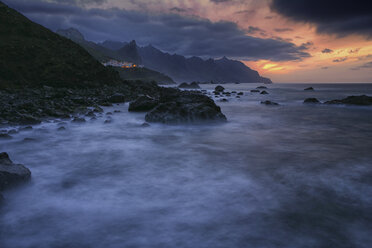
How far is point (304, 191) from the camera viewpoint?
3932 millimetres

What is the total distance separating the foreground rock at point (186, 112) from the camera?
10.4 meters

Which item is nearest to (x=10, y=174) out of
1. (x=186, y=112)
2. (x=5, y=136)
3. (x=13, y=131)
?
(x=5, y=136)

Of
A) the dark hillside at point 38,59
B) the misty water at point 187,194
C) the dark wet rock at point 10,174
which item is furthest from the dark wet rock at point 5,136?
the dark hillside at point 38,59

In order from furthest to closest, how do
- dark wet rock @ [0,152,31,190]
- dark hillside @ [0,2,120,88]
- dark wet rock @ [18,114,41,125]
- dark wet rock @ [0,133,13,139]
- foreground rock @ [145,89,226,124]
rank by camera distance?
dark hillside @ [0,2,120,88] < foreground rock @ [145,89,226,124] < dark wet rock @ [18,114,41,125] < dark wet rock @ [0,133,13,139] < dark wet rock @ [0,152,31,190]

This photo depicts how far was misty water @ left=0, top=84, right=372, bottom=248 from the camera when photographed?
2.70 metres

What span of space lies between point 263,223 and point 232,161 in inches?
107

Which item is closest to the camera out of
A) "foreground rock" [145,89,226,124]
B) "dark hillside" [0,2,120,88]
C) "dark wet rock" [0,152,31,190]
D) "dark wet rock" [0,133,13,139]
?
"dark wet rock" [0,152,31,190]

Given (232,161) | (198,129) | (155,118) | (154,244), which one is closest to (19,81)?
(155,118)

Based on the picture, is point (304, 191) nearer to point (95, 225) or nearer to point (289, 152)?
point (289, 152)

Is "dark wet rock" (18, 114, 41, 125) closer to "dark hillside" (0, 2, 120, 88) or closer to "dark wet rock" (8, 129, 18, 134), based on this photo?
"dark wet rock" (8, 129, 18, 134)

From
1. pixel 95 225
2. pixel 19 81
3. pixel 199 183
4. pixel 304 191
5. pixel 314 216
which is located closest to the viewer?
pixel 95 225

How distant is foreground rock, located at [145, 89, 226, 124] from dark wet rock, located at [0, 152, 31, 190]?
6580 millimetres

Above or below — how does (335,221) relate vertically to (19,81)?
below

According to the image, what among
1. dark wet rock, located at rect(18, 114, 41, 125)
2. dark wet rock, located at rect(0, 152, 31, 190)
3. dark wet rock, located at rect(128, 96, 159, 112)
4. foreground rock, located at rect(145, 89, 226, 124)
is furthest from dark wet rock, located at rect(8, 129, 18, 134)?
dark wet rock, located at rect(128, 96, 159, 112)
